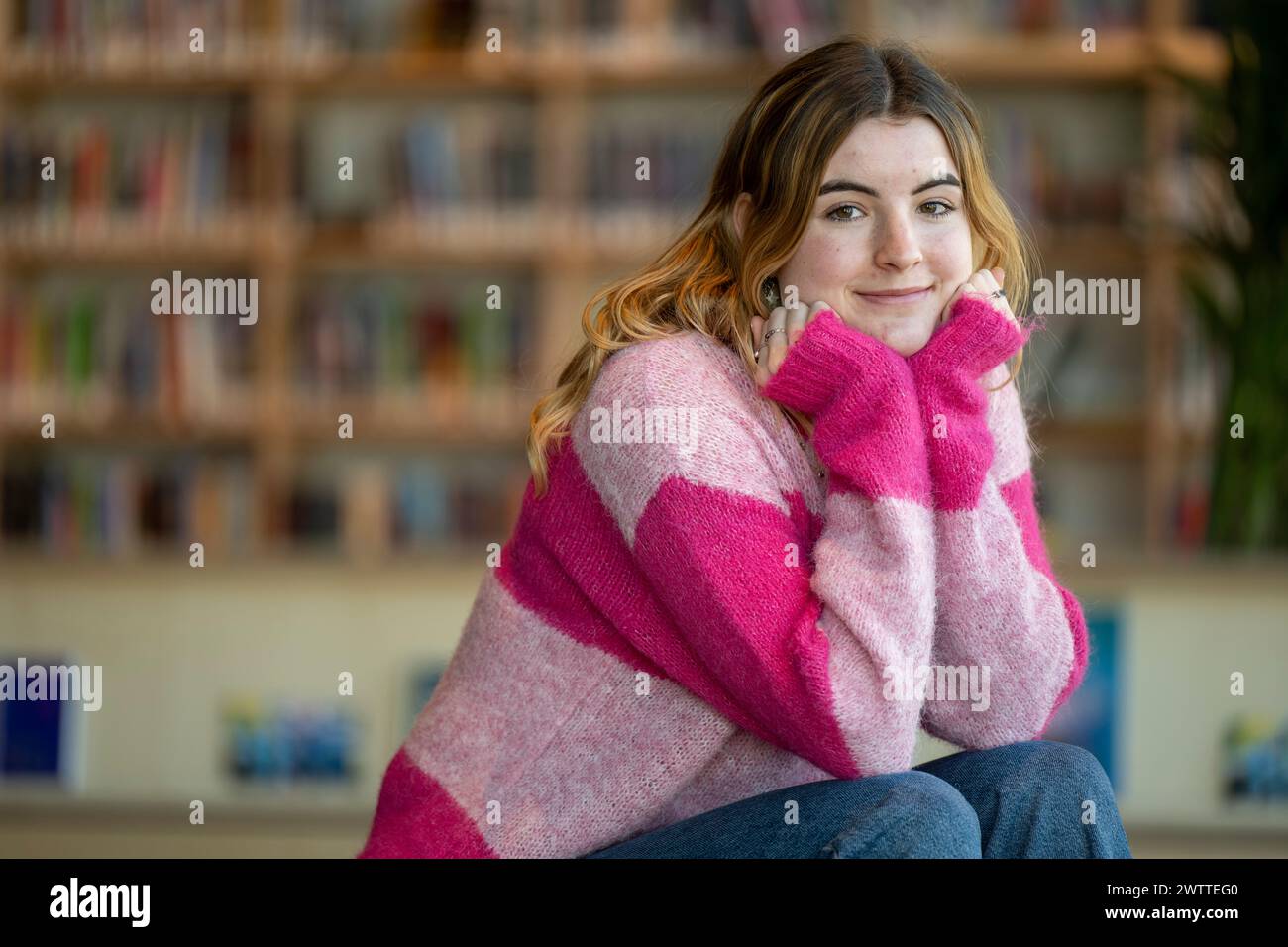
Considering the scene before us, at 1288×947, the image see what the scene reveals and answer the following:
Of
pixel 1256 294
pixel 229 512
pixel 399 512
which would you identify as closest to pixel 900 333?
pixel 1256 294

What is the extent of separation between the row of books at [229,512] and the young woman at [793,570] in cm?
272

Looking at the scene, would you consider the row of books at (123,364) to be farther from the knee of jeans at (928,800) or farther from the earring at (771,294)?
the knee of jeans at (928,800)

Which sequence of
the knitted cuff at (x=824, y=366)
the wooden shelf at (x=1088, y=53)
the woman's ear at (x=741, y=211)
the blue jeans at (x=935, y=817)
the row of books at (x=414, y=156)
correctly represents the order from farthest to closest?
1. the row of books at (x=414, y=156)
2. the wooden shelf at (x=1088, y=53)
3. the woman's ear at (x=741, y=211)
4. the knitted cuff at (x=824, y=366)
5. the blue jeans at (x=935, y=817)

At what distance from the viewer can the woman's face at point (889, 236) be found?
4.58 feet

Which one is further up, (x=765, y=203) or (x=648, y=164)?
(x=648, y=164)

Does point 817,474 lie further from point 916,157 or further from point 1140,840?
point 1140,840

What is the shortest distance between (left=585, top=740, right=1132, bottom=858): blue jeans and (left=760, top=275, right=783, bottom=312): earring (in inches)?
18.1

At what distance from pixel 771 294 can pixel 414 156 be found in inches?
109

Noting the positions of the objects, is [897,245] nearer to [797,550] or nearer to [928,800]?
[797,550]

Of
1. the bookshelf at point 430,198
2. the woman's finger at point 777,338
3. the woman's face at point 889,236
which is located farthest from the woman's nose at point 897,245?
the bookshelf at point 430,198

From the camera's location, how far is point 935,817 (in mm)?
1232

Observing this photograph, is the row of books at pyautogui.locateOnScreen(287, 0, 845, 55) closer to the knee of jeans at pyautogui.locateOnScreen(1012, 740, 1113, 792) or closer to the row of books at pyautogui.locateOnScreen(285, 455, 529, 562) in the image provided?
the row of books at pyautogui.locateOnScreen(285, 455, 529, 562)

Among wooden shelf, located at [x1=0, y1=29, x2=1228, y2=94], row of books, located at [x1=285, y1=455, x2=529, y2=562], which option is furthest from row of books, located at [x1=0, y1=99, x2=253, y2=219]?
row of books, located at [x1=285, y1=455, x2=529, y2=562]
